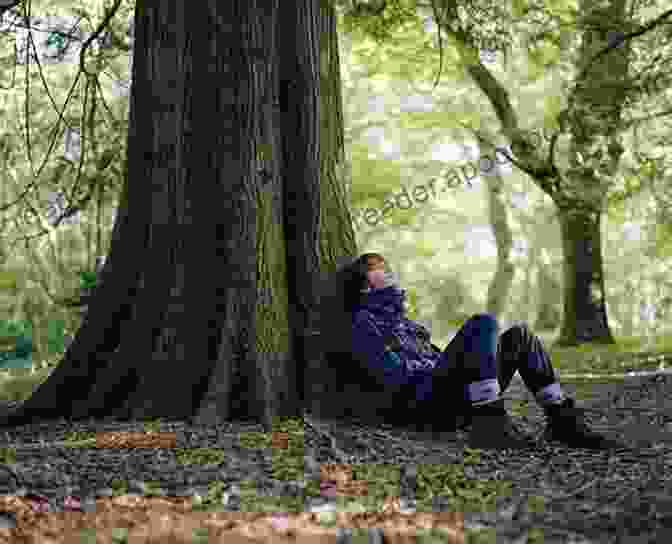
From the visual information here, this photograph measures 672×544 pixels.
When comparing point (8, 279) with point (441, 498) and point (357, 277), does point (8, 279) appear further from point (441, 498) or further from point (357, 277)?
point (441, 498)

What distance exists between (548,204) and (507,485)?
2525 cm

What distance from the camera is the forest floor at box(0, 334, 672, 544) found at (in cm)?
281

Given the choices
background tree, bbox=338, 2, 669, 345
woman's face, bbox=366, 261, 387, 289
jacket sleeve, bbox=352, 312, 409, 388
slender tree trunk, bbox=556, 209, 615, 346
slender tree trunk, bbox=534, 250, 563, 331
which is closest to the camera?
jacket sleeve, bbox=352, 312, 409, 388

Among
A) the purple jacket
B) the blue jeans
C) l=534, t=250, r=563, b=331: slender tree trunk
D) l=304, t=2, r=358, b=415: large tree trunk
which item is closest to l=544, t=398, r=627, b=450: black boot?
the blue jeans

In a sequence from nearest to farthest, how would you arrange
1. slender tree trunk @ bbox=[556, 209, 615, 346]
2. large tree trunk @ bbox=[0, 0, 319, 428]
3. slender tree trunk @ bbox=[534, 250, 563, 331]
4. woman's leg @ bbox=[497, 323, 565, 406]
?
1. woman's leg @ bbox=[497, 323, 565, 406]
2. large tree trunk @ bbox=[0, 0, 319, 428]
3. slender tree trunk @ bbox=[556, 209, 615, 346]
4. slender tree trunk @ bbox=[534, 250, 563, 331]

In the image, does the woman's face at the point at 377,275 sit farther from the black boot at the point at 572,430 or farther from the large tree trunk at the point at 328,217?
the black boot at the point at 572,430

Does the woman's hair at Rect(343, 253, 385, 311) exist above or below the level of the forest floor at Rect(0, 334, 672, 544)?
above

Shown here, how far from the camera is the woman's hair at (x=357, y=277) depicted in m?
5.12

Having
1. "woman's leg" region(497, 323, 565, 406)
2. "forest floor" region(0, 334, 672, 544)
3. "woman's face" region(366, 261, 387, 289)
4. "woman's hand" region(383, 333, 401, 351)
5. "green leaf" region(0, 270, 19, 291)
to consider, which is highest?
"green leaf" region(0, 270, 19, 291)

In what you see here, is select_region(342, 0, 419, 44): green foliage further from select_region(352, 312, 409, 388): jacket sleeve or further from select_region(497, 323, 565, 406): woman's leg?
select_region(497, 323, 565, 406): woman's leg

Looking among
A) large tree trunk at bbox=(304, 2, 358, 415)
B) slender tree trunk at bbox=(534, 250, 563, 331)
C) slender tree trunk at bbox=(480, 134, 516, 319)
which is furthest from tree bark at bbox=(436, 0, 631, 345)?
slender tree trunk at bbox=(534, 250, 563, 331)

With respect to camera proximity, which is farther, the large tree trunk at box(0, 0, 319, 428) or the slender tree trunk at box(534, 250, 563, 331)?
the slender tree trunk at box(534, 250, 563, 331)

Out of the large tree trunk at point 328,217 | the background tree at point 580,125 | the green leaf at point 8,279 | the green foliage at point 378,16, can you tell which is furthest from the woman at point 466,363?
the green leaf at point 8,279

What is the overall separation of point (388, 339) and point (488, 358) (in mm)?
685
